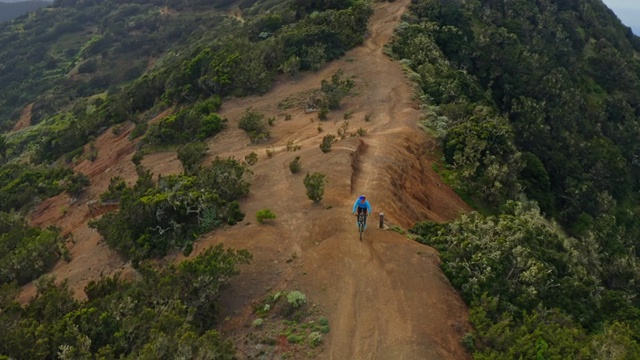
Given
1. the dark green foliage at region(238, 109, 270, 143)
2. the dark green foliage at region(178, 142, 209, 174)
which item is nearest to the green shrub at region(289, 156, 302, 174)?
the dark green foliage at region(178, 142, 209, 174)

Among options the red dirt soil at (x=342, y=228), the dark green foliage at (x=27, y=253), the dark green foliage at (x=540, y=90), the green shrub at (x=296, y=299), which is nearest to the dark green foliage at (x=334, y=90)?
the red dirt soil at (x=342, y=228)

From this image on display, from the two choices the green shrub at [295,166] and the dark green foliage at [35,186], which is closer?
the green shrub at [295,166]

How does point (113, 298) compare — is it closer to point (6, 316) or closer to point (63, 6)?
point (6, 316)

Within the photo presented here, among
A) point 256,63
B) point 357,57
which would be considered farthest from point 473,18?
point 256,63

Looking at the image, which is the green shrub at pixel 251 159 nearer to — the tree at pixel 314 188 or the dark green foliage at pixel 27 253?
the tree at pixel 314 188

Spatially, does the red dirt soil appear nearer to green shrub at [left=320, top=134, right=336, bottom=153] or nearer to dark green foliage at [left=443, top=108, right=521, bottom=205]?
green shrub at [left=320, top=134, right=336, bottom=153]

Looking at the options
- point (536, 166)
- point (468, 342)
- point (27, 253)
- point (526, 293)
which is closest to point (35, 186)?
point (27, 253)
